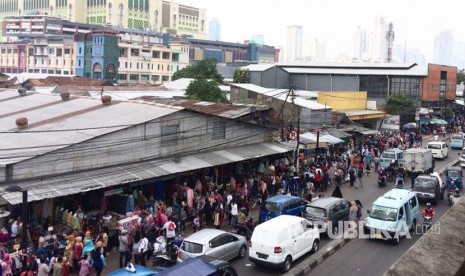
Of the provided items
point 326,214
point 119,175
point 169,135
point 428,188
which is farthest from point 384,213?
point 119,175

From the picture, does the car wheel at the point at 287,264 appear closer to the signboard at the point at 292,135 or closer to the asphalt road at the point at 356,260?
the asphalt road at the point at 356,260

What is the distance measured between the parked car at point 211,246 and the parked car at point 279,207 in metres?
3.28

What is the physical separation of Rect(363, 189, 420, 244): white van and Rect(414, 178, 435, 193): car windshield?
18.3ft

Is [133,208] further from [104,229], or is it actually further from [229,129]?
[229,129]

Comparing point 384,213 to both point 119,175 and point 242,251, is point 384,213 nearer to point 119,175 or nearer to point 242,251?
point 242,251

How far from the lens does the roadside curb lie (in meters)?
15.5

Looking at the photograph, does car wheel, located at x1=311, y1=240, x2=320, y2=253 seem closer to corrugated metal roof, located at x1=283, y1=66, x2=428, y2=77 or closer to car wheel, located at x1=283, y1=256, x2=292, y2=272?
car wheel, located at x1=283, y1=256, x2=292, y2=272

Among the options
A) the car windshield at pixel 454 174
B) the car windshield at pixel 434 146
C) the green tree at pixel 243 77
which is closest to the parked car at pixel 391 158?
the car windshield at pixel 454 174

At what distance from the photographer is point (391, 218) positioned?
724 inches

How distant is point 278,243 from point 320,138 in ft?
60.9

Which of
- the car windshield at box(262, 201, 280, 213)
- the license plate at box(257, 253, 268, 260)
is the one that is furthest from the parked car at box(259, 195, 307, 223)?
the license plate at box(257, 253, 268, 260)

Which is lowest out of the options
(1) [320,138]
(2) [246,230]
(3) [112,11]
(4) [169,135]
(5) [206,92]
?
(2) [246,230]

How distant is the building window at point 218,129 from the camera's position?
24.0 meters

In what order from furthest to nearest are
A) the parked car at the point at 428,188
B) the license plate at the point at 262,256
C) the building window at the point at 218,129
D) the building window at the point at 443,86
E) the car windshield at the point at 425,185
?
the building window at the point at 443,86
the car windshield at the point at 425,185
the parked car at the point at 428,188
the building window at the point at 218,129
the license plate at the point at 262,256
